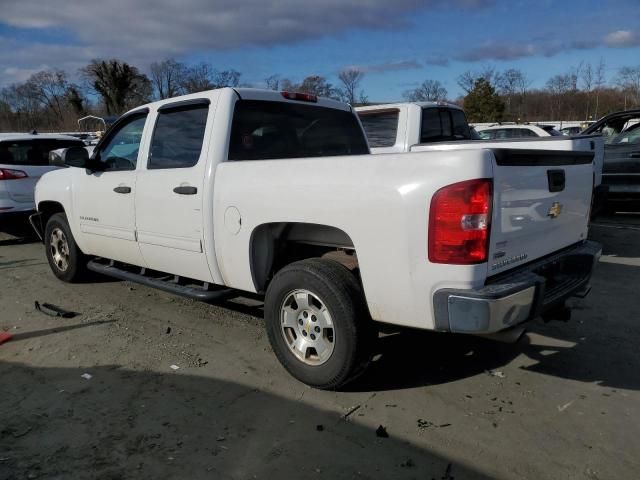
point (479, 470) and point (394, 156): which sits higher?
point (394, 156)

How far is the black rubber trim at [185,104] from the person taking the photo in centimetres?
421

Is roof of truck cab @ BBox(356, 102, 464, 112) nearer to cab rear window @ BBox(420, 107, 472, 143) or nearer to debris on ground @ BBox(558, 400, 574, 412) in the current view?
cab rear window @ BBox(420, 107, 472, 143)

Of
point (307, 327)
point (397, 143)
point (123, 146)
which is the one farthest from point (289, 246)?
point (397, 143)

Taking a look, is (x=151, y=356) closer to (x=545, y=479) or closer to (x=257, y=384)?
(x=257, y=384)

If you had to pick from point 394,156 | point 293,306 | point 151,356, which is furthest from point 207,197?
point 394,156

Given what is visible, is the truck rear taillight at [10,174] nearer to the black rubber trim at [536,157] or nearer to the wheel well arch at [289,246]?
the wheel well arch at [289,246]

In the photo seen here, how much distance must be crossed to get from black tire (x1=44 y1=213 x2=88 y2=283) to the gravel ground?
0.96m

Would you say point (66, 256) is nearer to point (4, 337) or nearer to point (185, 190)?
point (4, 337)

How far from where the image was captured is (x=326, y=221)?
3.24 meters

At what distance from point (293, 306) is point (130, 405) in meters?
1.20

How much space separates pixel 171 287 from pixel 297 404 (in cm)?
164

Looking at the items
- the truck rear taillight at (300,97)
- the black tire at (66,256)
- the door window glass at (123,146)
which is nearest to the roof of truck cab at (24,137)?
the black tire at (66,256)

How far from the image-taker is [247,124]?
416 cm

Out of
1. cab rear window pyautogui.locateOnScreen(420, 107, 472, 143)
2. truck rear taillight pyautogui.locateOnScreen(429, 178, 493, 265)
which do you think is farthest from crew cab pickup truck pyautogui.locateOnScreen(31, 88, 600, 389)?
cab rear window pyautogui.locateOnScreen(420, 107, 472, 143)
